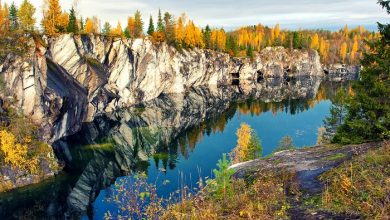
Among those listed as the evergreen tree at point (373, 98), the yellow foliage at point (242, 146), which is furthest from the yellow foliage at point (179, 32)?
the evergreen tree at point (373, 98)

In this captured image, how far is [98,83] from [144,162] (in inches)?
1358

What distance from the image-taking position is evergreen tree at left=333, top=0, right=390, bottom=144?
2133 cm

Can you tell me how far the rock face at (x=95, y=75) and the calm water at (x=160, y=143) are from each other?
4812mm

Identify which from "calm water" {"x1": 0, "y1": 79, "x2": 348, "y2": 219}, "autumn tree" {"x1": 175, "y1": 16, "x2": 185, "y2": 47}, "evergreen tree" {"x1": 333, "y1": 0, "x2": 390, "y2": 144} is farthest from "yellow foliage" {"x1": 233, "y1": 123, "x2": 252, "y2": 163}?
"autumn tree" {"x1": 175, "y1": 16, "x2": 185, "y2": 47}

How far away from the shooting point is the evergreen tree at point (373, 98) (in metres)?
21.3

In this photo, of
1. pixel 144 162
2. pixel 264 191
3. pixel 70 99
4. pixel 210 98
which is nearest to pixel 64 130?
pixel 70 99

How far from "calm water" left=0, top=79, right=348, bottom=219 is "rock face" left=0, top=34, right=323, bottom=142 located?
481 centimetres

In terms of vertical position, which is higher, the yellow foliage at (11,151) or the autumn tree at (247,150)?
the yellow foliage at (11,151)

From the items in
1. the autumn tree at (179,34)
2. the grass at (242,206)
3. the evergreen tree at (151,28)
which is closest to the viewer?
the grass at (242,206)

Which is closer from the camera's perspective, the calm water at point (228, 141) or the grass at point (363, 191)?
the grass at point (363, 191)

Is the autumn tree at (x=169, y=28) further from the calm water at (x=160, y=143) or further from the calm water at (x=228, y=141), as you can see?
the calm water at (x=228, y=141)

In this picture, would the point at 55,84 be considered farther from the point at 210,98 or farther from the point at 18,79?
the point at 210,98

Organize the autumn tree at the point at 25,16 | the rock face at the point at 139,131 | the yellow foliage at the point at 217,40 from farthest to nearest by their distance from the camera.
→ 1. the yellow foliage at the point at 217,40
2. the autumn tree at the point at 25,16
3. the rock face at the point at 139,131

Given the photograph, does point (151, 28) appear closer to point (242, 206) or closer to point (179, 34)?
point (179, 34)
